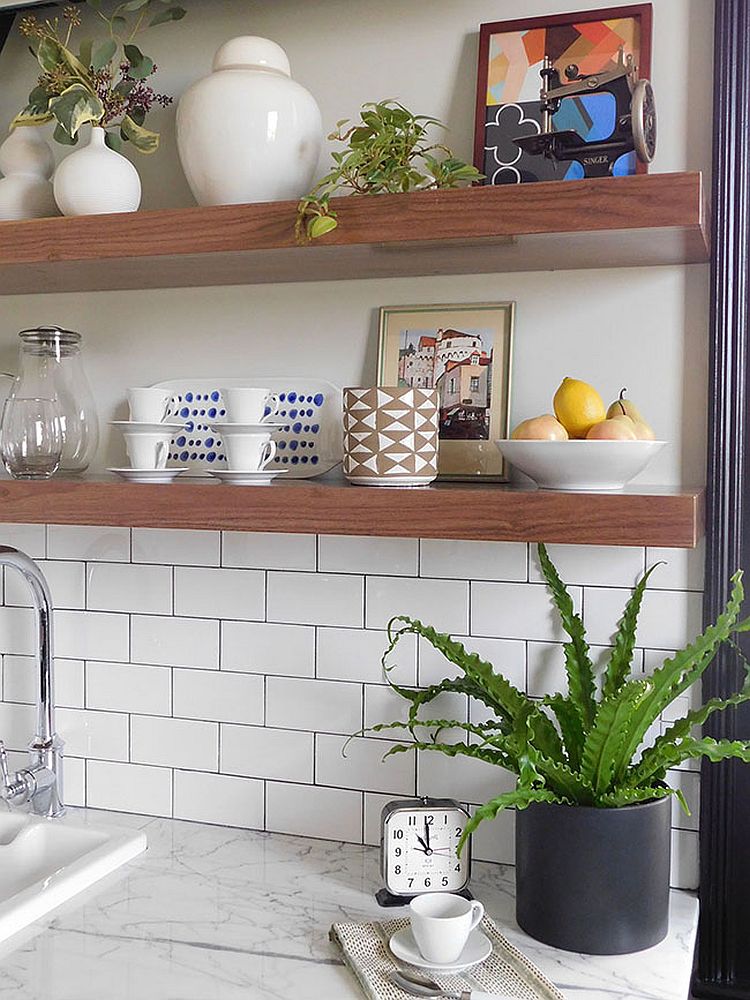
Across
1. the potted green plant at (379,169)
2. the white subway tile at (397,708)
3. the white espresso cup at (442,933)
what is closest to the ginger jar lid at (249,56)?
the potted green plant at (379,169)

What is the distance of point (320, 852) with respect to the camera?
1654mm

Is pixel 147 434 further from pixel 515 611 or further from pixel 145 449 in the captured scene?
pixel 515 611

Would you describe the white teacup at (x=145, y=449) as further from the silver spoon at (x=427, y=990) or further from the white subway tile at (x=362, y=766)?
the silver spoon at (x=427, y=990)

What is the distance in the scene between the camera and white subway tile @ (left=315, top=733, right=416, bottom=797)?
1.66 m

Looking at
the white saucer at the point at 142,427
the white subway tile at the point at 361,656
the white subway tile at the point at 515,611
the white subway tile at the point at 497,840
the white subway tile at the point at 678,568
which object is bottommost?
the white subway tile at the point at 497,840

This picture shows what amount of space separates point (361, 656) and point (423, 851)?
0.33 meters

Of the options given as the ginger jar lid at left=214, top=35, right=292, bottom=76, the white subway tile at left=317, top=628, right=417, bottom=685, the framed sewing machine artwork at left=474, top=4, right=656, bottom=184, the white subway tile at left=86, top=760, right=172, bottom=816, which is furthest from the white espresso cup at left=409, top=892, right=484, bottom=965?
the ginger jar lid at left=214, top=35, right=292, bottom=76

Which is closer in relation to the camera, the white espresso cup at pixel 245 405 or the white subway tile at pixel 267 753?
the white espresso cup at pixel 245 405

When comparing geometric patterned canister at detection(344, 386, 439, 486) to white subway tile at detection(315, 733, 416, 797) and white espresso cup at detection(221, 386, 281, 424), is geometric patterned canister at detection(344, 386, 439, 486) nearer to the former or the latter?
white espresso cup at detection(221, 386, 281, 424)

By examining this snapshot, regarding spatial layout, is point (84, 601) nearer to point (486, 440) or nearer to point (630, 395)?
point (486, 440)

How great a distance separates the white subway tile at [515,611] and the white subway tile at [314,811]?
0.35 meters

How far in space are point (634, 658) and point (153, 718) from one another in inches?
31.5

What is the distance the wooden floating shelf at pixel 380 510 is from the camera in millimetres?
1255

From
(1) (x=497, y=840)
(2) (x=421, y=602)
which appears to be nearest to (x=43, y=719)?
(2) (x=421, y=602)
